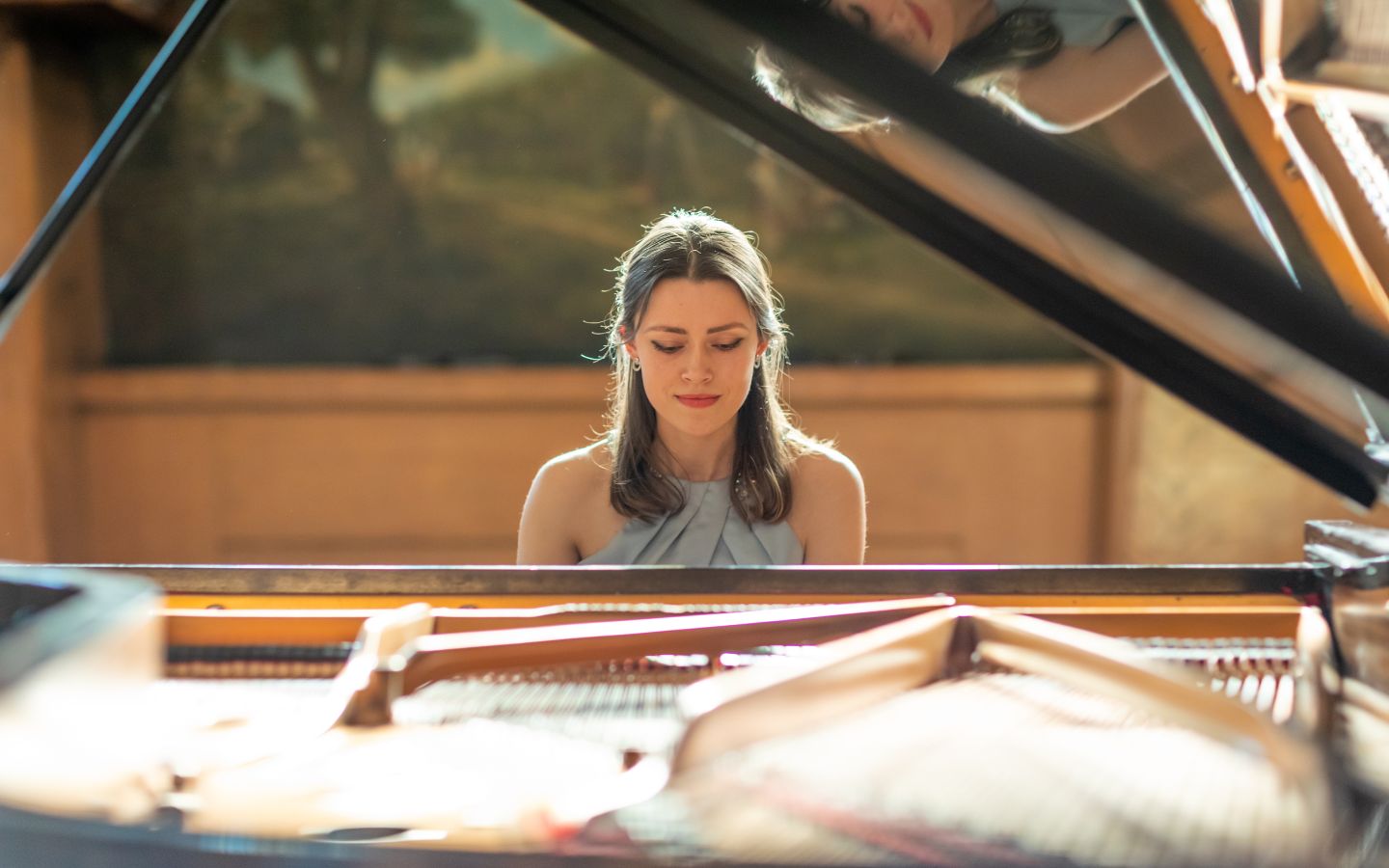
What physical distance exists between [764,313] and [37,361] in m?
3.70

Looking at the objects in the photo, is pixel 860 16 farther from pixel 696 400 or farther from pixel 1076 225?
pixel 696 400

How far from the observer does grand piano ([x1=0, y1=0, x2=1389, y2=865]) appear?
33.2 inches

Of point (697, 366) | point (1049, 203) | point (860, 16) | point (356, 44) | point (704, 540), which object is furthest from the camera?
point (356, 44)

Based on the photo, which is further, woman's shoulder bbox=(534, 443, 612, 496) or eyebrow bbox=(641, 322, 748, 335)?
woman's shoulder bbox=(534, 443, 612, 496)

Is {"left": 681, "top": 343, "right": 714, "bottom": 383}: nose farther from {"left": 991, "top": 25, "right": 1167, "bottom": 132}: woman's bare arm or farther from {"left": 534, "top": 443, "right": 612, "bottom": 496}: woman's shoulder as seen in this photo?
{"left": 991, "top": 25, "right": 1167, "bottom": 132}: woman's bare arm

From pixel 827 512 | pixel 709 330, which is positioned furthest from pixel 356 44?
pixel 827 512

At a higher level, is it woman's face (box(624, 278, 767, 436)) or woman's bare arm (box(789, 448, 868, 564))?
woman's face (box(624, 278, 767, 436))

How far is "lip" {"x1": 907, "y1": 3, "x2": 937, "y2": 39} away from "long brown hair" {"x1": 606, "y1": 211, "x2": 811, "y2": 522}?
64 centimetres

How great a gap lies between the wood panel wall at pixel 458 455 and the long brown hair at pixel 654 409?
2553 mm

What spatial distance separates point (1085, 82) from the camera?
1309 mm

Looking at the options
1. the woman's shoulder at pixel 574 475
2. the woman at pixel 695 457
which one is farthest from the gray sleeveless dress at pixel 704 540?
the woman's shoulder at pixel 574 475

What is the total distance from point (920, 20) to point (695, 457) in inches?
35.2

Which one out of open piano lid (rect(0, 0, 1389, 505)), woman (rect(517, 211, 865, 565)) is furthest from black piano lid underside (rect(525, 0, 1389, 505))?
woman (rect(517, 211, 865, 565))

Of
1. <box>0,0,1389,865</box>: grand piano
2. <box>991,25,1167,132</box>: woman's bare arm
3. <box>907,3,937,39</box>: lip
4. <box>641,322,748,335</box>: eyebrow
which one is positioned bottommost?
<box>0,0,1389,865</box>: grand piano
